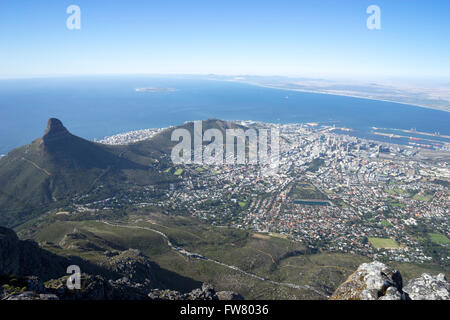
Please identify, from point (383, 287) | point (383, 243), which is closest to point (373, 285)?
point (383, 287)

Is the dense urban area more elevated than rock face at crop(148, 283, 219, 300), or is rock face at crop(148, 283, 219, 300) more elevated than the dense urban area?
rock face at crop(148, 283, 219, 300)

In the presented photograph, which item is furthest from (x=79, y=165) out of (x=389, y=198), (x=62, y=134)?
(x=389, y=198)

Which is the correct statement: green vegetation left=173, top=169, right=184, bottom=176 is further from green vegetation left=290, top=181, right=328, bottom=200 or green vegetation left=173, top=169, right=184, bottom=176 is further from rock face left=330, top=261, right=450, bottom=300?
rock face left=330, top=261, right=450, bottom=300

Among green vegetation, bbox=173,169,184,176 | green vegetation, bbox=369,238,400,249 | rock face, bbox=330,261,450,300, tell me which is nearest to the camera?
rock face, bbox=330,261,450,300

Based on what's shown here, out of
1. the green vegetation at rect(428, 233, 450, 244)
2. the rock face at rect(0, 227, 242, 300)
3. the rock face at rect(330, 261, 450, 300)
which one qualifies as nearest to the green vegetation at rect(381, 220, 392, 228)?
the green vegetation at rect(428, 233, 450, 244)

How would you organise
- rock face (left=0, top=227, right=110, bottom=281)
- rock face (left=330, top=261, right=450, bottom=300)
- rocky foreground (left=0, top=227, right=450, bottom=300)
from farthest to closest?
rock face (left=0, top=227, right=110, bottom=281) < rocky foreground (left=0, top=227, right=450, bottom=300) < rock face (left=330, top=261, right=450, bottom=300)

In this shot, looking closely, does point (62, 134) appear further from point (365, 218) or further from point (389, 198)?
point (389, 198)
